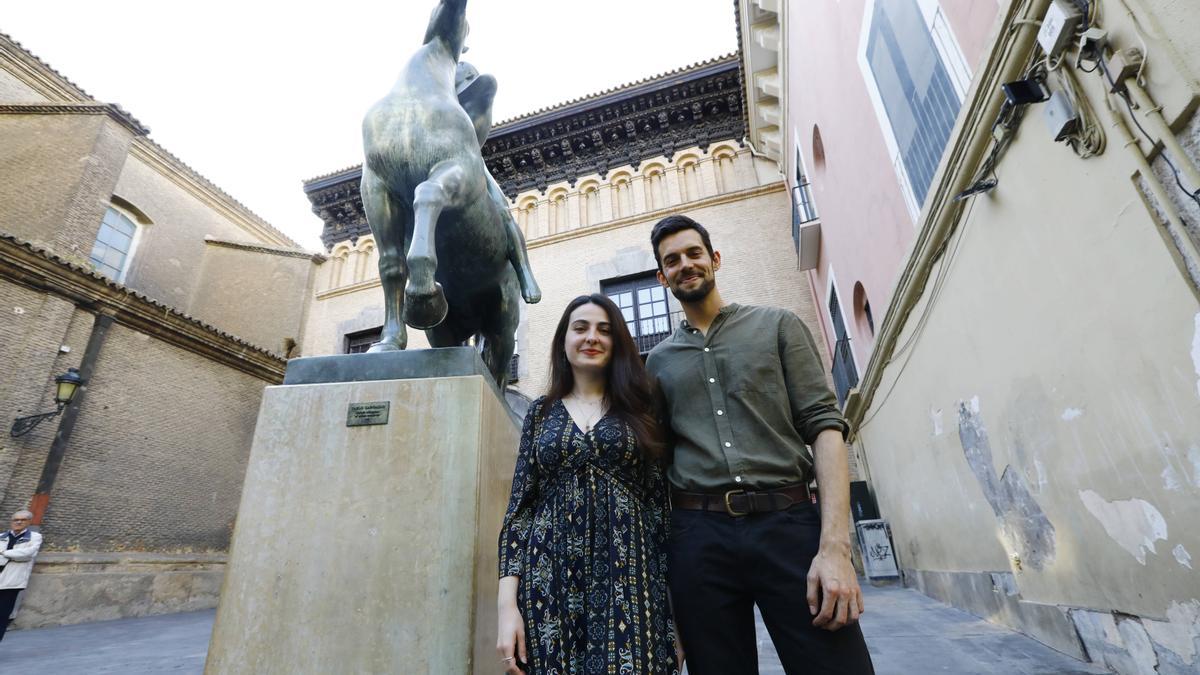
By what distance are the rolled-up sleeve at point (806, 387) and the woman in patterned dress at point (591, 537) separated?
1.24ft

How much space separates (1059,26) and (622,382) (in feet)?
9.77

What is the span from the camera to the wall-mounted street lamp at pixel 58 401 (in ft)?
28.1

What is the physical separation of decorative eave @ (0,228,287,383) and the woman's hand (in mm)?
11684

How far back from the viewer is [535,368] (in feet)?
39.6

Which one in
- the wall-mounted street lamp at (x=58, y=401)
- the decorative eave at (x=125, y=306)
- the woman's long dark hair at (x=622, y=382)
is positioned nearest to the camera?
the woman's long dark hair at (x=622, y=382)

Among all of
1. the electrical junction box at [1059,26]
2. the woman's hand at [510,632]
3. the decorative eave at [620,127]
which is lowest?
the woman's hand at [510,632]

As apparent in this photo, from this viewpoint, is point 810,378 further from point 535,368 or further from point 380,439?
point 535,368

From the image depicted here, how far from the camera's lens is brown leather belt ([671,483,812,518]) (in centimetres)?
133

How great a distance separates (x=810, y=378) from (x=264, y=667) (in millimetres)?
1836

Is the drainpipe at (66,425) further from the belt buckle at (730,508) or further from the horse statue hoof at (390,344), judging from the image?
the belt buckle at (730,508)

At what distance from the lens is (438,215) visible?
7.65 feet

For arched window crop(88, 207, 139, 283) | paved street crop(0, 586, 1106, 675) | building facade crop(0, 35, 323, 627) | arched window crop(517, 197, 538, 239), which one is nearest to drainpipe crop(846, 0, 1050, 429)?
paved street crop(0, 586, 1106, 675)

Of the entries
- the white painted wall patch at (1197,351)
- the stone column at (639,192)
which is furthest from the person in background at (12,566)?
the stone column at (639,192)

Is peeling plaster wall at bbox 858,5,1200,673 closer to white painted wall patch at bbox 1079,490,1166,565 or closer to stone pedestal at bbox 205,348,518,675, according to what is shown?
white painted wall patch at bbox 1079,490,1166,565
